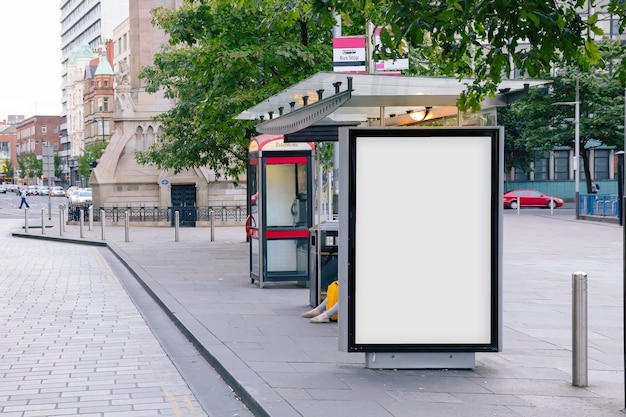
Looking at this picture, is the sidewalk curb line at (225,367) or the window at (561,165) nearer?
the sidewalk curb line at (225,367)

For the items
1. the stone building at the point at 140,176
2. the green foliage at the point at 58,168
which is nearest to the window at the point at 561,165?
the stone building at the point at 140,176

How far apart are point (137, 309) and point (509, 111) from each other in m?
54.1

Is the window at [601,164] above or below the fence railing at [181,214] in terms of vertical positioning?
above

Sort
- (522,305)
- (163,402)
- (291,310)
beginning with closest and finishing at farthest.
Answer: (163,402) → (291,310) → (522,305)

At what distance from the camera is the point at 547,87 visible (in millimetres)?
59719

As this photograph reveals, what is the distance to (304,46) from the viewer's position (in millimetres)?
21062

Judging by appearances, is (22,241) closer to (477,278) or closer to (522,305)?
(522,305)

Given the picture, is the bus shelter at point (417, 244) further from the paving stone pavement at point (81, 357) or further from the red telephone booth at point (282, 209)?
the red telephone booth at point (282, 209)

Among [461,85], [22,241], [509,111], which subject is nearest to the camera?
[461,85]

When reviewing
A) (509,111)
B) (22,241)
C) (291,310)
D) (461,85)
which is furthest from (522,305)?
(509,111)

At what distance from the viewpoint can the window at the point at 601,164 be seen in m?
72.4

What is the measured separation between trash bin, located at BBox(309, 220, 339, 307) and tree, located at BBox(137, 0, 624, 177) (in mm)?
2626

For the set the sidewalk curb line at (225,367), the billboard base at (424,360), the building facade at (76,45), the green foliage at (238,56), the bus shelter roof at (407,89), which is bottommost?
the sidewalk curb line at (225,367)

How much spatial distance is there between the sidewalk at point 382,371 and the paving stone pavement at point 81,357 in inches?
22.5
